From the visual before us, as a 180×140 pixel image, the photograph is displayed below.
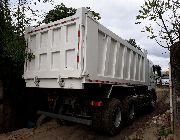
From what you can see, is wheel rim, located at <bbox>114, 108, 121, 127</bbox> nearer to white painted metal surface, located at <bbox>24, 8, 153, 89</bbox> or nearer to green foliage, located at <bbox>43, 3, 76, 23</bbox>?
white painted metal surface, located at <bbox>24, 8, 153, 89</bbox>

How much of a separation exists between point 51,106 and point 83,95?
4.22ft

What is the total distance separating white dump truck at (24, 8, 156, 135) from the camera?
5.73 meters

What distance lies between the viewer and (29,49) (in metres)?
7.09

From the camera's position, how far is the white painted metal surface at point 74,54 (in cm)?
568

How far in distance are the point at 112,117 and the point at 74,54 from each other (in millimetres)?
1917

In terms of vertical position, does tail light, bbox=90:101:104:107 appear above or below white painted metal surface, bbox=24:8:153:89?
below

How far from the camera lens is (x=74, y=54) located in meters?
5.80

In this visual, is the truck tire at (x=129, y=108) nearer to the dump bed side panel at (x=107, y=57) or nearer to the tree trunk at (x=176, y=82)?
the dump bed side panel at (x=107, y=57)

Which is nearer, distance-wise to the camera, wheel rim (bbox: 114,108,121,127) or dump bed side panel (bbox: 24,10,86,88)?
dump bed side panel (bbox: 24,10,86,88)

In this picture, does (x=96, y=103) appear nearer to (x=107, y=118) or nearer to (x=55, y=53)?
(x=107, y=118)

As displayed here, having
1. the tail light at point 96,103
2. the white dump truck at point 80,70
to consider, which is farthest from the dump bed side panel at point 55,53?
the tail light at point 96,103

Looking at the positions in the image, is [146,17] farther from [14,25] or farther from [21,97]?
[21,97]

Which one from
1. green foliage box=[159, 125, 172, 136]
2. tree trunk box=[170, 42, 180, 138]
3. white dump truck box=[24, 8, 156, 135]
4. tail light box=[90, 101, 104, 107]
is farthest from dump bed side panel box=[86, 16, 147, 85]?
green foliage box=[159, 125, 172, 136]

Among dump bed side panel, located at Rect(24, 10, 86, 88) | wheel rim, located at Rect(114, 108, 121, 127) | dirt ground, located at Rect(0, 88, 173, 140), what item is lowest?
dirt ground, located at Rect(0, 88, 173, 140)
